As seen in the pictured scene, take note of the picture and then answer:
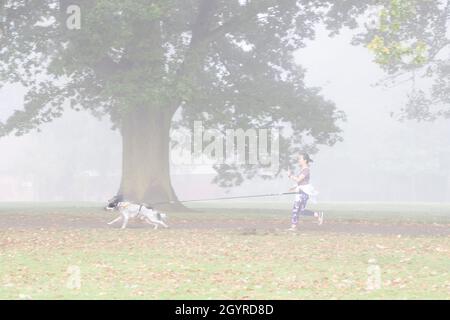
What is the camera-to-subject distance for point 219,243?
2069cm

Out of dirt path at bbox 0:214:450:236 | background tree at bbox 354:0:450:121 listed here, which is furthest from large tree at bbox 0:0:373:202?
dirt path at bbox 0:214:450:236

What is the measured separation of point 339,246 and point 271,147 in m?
21.0

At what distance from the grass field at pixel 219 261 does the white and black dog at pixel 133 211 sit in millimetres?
480

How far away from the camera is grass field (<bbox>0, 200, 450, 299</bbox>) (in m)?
13.9

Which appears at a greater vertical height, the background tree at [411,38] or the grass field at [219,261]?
the background tree at [411,38]

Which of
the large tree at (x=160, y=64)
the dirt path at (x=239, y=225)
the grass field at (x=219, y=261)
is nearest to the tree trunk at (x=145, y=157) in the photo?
the large tree at (x=160, y=64)

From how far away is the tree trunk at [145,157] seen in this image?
34594 millimetres

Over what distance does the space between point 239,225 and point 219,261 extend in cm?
935

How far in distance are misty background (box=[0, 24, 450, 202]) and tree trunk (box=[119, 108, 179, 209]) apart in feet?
160

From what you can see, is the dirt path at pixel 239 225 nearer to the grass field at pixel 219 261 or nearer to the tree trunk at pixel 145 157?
the grass field at pixel 219 261

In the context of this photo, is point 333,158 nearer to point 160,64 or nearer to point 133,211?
point 160,64

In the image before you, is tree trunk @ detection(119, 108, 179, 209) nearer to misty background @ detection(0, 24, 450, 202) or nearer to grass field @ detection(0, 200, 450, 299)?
grass field @ detection(0, 200, 450, 299)
